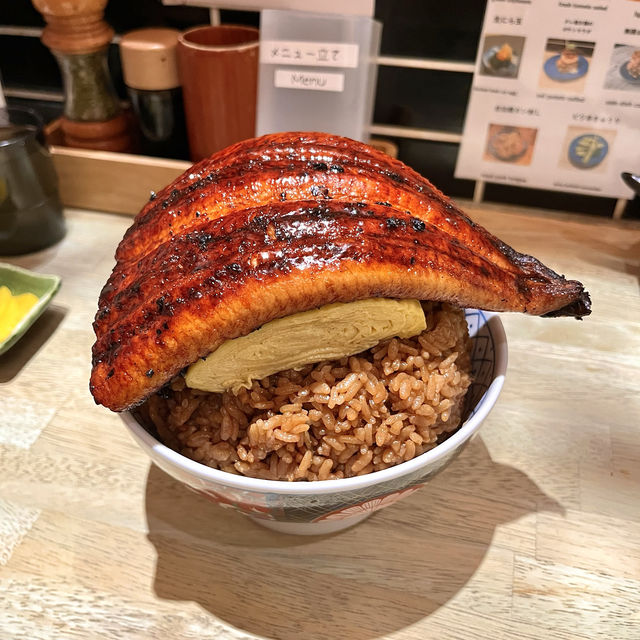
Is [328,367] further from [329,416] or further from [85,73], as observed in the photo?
[85,73]

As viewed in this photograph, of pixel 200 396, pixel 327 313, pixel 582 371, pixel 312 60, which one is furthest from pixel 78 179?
pixel 582 371

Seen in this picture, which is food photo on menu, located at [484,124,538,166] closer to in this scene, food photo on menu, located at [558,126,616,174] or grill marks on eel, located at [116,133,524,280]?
food photo on menu, located at [558,126,616,174]

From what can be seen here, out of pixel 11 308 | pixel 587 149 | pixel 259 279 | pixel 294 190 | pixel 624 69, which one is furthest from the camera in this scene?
pixel 587 149

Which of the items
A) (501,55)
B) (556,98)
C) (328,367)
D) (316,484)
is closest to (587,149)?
(556,98)

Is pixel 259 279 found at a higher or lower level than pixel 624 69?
lower

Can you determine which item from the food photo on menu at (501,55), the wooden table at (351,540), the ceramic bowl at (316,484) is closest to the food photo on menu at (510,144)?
the food photo on menu at (501,55)

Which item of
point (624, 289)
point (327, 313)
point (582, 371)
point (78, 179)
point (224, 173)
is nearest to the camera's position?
point (327, 313)

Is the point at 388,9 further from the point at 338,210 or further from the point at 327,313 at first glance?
the point at 327,313
